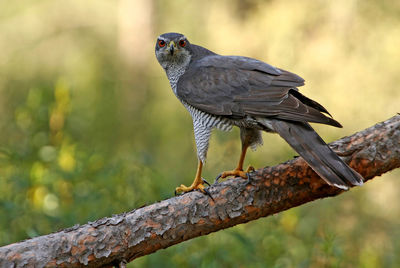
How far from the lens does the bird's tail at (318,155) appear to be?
11.2ft

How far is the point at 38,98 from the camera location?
519 centimetres

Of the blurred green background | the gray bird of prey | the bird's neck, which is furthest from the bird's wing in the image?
the blurred green background

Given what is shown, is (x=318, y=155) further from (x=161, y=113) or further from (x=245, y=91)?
(x=161, y=113)

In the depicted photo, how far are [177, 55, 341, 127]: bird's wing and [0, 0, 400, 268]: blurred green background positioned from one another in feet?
2.87

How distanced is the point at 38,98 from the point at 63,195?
953mm

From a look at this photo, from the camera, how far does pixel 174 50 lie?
16.2ft

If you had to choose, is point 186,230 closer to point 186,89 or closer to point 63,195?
→ point 186,89

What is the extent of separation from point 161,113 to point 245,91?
6584 mm

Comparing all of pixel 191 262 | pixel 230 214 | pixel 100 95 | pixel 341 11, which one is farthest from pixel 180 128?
pixel 230 214

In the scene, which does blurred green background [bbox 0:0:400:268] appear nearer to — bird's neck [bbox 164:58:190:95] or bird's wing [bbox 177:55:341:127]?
bird's neck [bbox 164:58:190:95]

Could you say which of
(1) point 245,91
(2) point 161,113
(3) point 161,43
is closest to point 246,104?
(1) point 245,91

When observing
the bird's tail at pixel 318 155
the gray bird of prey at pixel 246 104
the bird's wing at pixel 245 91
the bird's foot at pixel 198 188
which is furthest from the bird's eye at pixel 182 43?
the bird's tail at pixel 318 155

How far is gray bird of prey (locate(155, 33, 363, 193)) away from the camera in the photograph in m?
3.59

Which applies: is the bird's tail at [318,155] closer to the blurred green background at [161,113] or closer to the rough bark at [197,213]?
the rough bark at [197,213]
